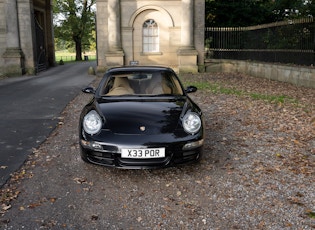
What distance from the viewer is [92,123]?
4531 mm

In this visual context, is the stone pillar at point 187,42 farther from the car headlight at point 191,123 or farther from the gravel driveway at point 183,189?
the car headlight at point 191,123

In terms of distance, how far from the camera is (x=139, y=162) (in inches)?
167

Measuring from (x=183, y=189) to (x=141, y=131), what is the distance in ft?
2.95

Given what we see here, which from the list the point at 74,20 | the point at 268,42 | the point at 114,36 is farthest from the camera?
the point at 74,20

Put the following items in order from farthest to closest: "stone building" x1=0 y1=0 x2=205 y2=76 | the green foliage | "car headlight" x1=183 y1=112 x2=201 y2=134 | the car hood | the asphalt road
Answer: the green foliage → "stone building" x1=0 y1=0 x2=205 y2=76 → the asphalt road → "car headlight" x1=183 y1=112 x2=201 y2=134 → the car hood

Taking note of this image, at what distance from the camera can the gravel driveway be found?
3.46 metres

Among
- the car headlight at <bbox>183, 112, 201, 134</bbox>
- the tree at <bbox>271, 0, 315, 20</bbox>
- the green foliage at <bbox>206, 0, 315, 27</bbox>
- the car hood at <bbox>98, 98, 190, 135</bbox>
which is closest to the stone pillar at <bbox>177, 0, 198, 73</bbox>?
the green foliage at <bbox>206, 0, 315, 27</bbox>

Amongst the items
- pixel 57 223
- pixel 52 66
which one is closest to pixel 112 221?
pixel 57 223

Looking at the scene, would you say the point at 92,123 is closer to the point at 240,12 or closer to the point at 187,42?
the point at 187,42

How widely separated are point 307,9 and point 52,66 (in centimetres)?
1914

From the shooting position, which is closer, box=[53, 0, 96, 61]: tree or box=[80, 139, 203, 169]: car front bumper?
box=[80, 139, 203, 169]: car front bumper

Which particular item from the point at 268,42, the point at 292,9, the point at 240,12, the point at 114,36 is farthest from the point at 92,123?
the point at 292,9

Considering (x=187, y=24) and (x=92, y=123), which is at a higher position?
(x=187, y=24)

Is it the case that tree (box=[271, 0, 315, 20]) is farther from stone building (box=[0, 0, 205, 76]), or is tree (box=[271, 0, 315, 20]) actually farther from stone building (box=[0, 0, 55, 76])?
stone building (box=[0, 0, 55, 76])
